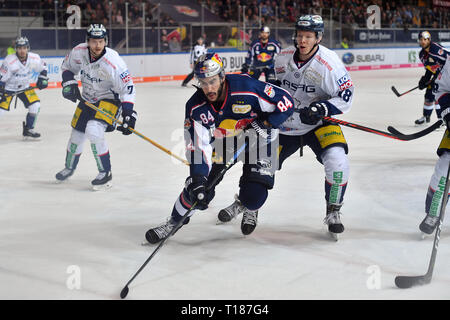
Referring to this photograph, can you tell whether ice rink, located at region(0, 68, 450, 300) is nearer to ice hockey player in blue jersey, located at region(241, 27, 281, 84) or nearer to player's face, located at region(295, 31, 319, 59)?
player's face, located at region(295, 31, 319, 59)

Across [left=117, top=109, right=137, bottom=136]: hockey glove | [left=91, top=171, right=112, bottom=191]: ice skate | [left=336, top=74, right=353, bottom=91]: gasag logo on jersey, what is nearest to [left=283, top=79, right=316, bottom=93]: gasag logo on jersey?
[left=336, top=74, right=353, bottom=91]: gasag logo on jersey

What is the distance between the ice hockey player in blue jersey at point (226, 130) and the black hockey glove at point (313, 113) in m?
0.10

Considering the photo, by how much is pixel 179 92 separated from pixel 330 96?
29.9 feet

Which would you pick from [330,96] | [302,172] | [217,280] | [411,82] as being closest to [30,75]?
[302,172]

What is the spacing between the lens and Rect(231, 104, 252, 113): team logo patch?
346 centimetres

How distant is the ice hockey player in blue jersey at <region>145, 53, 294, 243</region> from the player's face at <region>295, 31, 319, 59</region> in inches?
14.9

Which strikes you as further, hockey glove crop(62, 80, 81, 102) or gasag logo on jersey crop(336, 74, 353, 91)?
hockey glove crop(62, 80, 81, 102)

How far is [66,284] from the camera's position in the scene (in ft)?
9.76

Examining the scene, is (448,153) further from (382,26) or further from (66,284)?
(382,26)

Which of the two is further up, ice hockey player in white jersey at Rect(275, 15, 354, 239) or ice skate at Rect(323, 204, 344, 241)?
ice hockey player in white jersey at Rect(275, 15, 354, 239)

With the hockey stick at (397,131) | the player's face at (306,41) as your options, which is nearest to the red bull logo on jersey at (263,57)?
the hockey stick at (397,131)

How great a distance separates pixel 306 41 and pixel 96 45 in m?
1.92

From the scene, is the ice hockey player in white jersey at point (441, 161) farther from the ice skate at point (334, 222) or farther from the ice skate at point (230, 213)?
the ice skate at point (230, 213)
